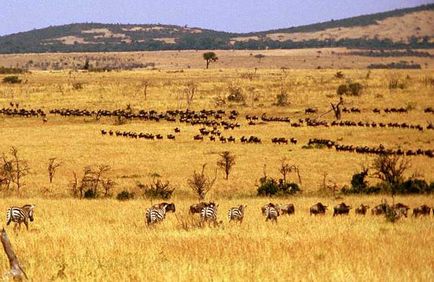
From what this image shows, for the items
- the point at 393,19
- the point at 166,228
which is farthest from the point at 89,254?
the point at 393,19

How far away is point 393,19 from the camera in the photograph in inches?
6393

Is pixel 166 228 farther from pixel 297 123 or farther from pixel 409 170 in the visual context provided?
pixel 297 123

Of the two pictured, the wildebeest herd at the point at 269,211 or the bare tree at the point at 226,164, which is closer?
the wildebeest herd at the point at 269,211

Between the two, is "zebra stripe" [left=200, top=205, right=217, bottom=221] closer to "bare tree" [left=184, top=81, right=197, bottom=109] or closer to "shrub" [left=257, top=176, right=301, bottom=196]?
"shrub" [left=257, top=176, right=301, bottom=196]

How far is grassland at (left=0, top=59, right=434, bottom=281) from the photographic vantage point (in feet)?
31.9

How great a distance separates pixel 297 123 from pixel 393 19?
409 feet

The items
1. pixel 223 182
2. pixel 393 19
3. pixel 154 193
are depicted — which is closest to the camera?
pixel 154 193

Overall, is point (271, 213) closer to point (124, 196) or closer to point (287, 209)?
point (287, 209)

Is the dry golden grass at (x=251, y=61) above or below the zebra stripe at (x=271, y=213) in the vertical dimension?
below

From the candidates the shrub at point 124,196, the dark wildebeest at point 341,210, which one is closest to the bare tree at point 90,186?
the shrub at point 124,196

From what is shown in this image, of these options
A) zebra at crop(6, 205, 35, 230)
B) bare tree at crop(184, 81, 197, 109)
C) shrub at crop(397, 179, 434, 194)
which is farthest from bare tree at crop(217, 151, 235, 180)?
bare tree at crop(184, 81, 197, 109)

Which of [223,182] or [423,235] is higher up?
[423,235]

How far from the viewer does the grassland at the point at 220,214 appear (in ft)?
31.9

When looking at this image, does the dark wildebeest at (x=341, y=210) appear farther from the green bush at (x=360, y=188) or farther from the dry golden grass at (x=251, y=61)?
the dry golden grass at (x=251, y=61)
